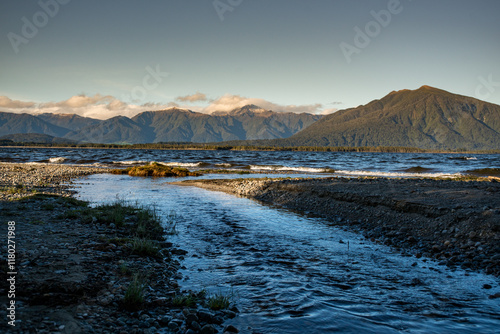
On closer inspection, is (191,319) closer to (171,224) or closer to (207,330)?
(207,330)

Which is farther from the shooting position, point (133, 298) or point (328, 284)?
point (328, 284)

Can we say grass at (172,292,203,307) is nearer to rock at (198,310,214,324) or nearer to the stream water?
rock at (198,310,214,324)

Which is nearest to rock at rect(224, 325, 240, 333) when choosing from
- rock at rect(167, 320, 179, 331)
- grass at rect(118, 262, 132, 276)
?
rock at rect(167, 320, 179, 331)

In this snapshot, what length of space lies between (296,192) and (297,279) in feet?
51.7

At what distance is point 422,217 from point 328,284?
8.73 meters

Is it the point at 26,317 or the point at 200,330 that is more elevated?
the point at 26,317

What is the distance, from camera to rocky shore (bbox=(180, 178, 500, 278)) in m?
10.7

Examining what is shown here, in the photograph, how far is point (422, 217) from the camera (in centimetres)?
1442

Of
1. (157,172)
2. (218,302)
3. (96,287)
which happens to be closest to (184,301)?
(218,302)

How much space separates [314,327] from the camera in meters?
6.18

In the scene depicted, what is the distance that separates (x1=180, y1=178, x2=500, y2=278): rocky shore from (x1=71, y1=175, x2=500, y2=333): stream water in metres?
1.10

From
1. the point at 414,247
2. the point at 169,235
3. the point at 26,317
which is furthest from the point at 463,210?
the point at 26,317

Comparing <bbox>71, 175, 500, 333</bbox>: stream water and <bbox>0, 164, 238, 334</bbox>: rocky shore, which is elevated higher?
<bbox>0, 164, 238, 334</bbox>: rocky shore

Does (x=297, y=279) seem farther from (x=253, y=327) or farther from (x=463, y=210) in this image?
(x=463, y=210)
